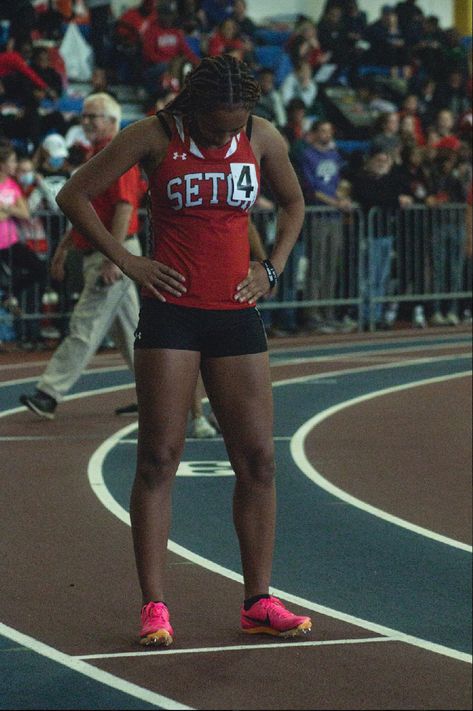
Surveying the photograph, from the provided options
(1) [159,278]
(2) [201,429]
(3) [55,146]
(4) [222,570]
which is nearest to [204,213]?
(1) [159,278]

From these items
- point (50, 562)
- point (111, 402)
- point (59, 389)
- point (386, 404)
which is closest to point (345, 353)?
point (386, 404)

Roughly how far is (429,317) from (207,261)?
16.1 m

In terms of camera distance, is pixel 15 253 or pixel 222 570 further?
pixel 15 253

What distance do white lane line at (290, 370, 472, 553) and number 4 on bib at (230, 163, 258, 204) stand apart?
386 cm

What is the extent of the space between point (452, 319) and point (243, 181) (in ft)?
52.6

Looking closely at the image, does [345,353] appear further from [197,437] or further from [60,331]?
[197,437]

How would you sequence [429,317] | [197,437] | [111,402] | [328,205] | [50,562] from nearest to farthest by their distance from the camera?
[50,562] < [197,437] < [111,402] < [328,205] < [429,317]

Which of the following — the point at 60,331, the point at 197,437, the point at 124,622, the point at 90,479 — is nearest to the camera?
the point at 124,622

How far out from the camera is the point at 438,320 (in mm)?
21578

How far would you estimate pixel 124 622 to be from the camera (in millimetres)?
6734

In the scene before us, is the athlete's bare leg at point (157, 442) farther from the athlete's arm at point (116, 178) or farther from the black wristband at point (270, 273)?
the black wristband at point (270, 273)

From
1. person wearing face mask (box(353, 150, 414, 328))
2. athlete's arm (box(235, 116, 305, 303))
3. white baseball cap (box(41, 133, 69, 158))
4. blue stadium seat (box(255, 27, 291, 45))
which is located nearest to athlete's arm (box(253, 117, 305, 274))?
athlete's arm (box(235, 116, 305, 303))

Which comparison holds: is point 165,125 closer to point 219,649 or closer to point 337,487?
point 219,649

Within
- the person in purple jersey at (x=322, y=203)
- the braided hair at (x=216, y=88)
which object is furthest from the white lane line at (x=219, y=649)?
the person in purple jersey at (x=322, y=203)
